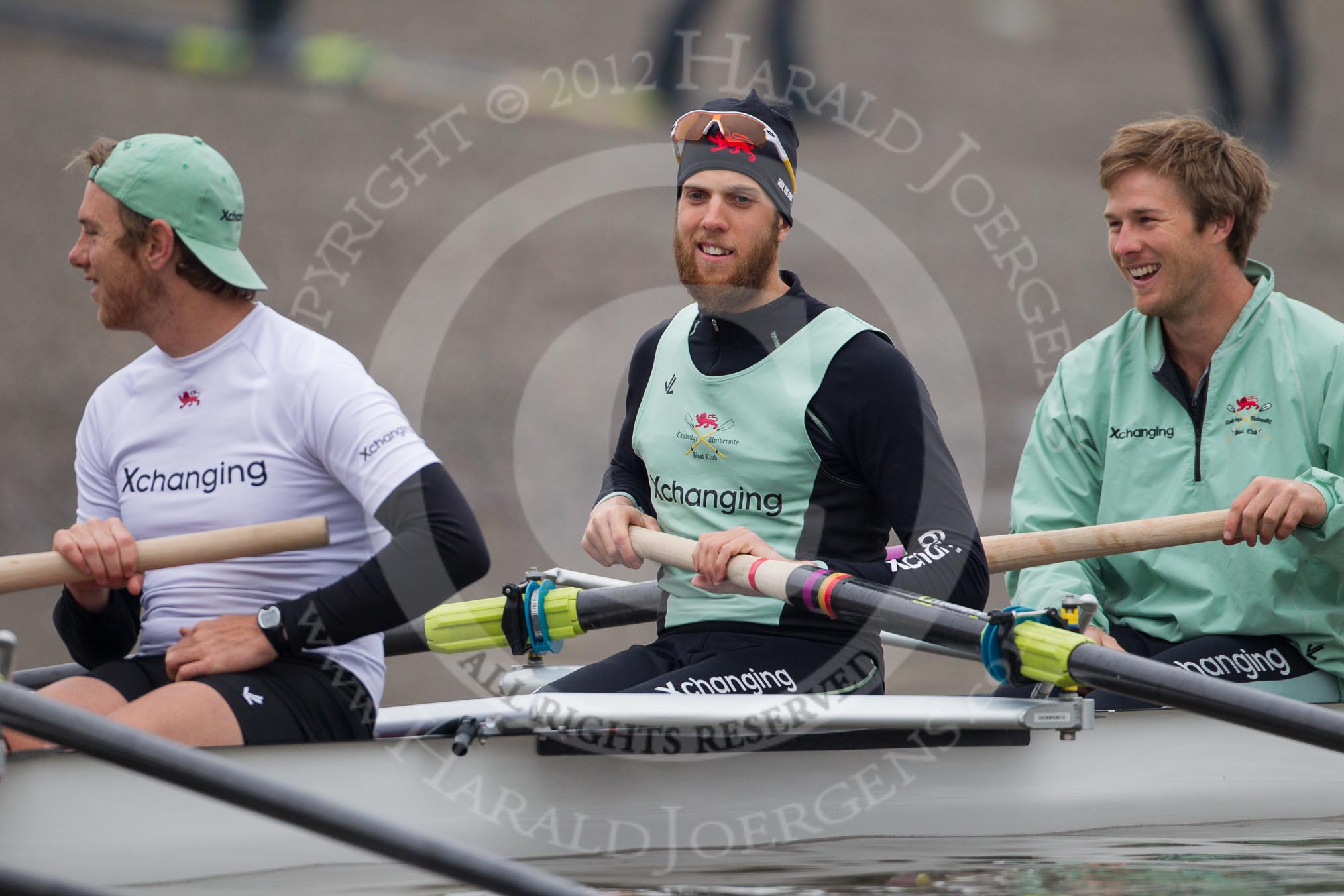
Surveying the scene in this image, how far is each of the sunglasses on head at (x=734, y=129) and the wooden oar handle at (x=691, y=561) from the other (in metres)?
0.97

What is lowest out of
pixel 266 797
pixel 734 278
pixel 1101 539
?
pixel 266 797

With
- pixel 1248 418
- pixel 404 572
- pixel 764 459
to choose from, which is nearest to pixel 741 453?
pixel 764 459

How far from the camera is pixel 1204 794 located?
14.2ft

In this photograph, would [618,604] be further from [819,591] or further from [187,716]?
[187,716]

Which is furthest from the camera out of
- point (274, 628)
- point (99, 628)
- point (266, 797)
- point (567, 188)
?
point (567, 188)

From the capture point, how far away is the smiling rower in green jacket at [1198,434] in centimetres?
451

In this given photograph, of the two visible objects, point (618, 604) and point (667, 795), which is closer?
point (667, 795)

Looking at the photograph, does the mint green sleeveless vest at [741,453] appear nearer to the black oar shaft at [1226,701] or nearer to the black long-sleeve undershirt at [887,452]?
the black long-sleeve undershirt at [887,452]

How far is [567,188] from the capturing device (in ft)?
59.5

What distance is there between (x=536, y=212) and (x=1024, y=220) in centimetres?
585

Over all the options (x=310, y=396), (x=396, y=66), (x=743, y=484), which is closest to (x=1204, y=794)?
(x=743, y=484)

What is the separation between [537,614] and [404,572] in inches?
43.3

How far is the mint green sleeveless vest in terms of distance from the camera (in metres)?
4.05

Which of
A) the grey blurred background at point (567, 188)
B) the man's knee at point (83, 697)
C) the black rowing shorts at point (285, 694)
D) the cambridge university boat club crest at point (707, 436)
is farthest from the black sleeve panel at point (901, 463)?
the grey blurred background at point (567, 188)
